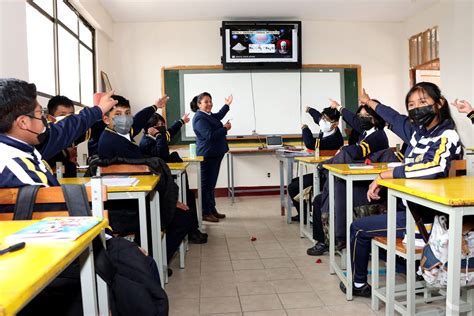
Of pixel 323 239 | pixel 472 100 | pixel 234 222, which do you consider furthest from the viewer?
pixel 472 100

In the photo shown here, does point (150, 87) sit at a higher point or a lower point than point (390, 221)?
higher

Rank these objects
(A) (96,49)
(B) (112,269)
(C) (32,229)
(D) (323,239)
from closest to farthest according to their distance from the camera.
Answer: (C) (32,229), (B) (112,269), (D) (323,239), (A) (96,49)

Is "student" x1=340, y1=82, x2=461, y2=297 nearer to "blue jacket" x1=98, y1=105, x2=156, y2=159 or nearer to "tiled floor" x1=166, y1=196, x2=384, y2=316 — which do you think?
"tiled floor" x1=166, y1=196, x2=384, y2=316

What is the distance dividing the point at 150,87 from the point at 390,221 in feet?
16.2

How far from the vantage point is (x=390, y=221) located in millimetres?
1817

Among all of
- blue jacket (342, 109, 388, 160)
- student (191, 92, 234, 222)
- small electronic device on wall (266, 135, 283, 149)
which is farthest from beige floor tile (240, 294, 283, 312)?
small electronic device on wall (266, 135, 283, 149)

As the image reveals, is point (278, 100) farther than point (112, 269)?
Yes

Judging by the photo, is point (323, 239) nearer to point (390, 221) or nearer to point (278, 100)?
point (390, 221)

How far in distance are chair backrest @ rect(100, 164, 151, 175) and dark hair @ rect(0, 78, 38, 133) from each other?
89 centimetres

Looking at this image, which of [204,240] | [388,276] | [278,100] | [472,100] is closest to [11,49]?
[204,240]

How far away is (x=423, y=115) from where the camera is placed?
1973 mm

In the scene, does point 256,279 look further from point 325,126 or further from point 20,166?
Result: point 325,126

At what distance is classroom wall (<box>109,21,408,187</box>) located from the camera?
598 centimetres

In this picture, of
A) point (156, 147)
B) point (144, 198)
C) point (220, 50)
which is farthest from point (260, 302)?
point (220, 50)
